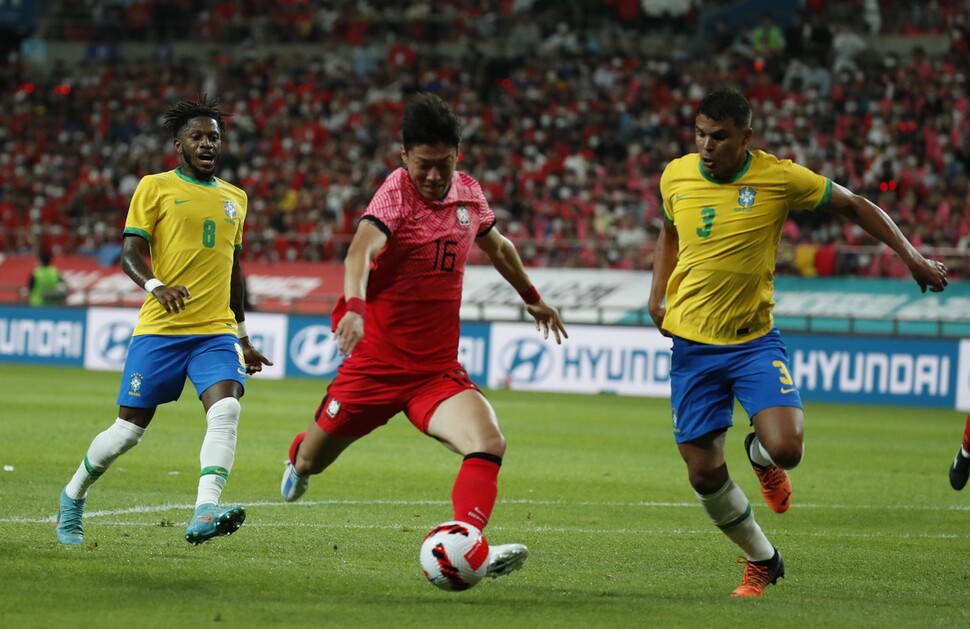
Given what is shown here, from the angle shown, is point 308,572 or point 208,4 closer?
point 308,572

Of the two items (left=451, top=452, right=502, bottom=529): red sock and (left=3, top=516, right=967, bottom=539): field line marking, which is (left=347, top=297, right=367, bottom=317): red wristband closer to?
(left=451, top=452, right=502, bottom=529): red sock

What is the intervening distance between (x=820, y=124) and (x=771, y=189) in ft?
76.4

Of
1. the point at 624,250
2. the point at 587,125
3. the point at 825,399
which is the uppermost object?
the point at 587,125

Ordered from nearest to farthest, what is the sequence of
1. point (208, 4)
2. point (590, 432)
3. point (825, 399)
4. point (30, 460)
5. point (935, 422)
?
point (30, 460), point (590, 432), point (935, 422), point (825, 399), point (208, 4)

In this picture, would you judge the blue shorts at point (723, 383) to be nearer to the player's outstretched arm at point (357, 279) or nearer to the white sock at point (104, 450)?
the player's outstretched arm at point (357, 279)

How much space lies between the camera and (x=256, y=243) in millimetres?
30000

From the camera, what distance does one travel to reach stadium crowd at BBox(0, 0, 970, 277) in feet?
93.0

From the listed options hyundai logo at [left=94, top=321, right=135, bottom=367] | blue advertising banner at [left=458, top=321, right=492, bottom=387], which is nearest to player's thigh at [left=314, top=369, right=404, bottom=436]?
blue advertising banner at [left=458, top=321, right=492, bottom=387]

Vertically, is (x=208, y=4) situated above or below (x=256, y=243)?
above

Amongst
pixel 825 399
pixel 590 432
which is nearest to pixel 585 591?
pixel 590 432

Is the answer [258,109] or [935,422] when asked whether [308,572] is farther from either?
[258,109]

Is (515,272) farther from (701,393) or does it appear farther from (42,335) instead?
(42,335)

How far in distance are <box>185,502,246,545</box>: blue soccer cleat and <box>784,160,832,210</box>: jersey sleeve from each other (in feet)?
10.0

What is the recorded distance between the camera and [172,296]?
749 cm
